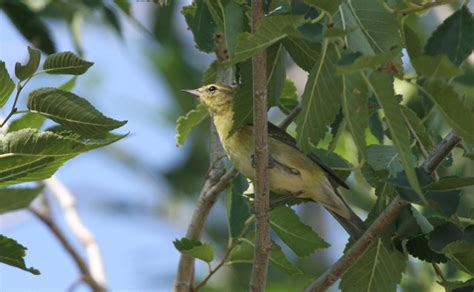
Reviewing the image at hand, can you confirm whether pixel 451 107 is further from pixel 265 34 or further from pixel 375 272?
pixel 375 272

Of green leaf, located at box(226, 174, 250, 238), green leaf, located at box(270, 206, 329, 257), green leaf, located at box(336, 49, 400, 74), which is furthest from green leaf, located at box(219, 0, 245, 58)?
green leaf, located at box(226, 174, 250, 238)

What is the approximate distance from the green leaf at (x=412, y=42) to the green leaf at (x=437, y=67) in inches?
26.9

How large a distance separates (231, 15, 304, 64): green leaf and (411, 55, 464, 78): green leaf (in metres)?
0.36

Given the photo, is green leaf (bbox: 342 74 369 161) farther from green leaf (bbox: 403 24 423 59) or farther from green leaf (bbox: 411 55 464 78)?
green leaf (bbox: 403 24 423 59)

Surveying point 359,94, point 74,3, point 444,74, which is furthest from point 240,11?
point 74,3

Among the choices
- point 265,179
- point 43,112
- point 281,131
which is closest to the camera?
point 43,112

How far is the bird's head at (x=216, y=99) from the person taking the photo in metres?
4.41

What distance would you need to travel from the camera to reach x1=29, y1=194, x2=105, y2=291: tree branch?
515cm

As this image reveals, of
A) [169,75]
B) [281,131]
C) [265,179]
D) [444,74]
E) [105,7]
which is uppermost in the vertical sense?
[169,75]

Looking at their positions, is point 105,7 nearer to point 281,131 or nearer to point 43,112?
point 281,131

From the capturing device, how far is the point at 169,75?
913 cm

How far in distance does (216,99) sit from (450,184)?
6.74ft

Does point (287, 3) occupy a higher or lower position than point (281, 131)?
lower

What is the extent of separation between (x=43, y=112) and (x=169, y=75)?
6.45m
